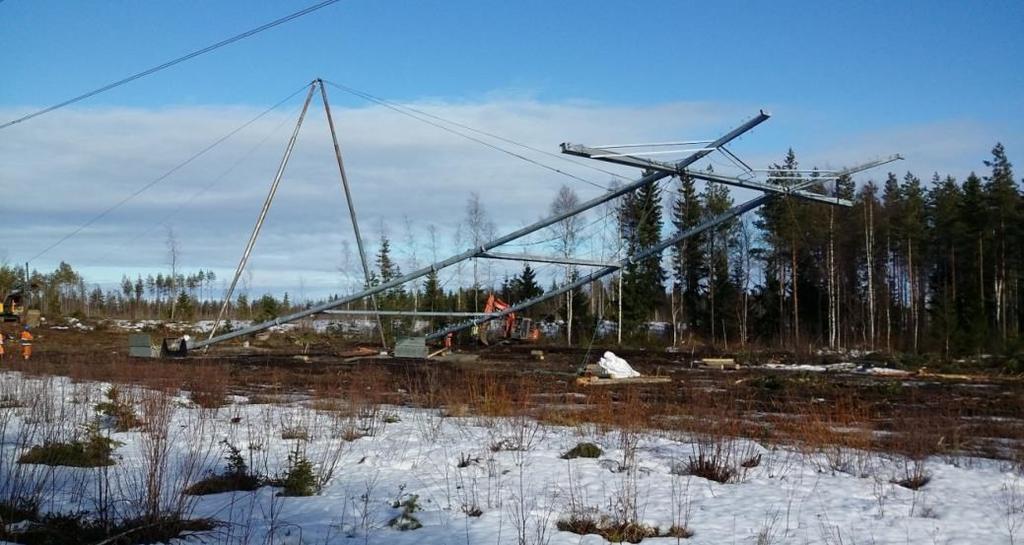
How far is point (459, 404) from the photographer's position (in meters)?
14.3

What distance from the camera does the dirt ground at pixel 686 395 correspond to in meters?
11.5

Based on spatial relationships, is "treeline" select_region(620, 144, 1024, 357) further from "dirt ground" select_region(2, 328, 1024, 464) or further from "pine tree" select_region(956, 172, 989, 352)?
"dirt ground" select_region(2, 328, 1024, 464)

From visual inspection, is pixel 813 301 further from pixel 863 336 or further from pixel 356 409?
pixel 356 409

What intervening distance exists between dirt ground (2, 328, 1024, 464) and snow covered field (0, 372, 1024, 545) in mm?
1410

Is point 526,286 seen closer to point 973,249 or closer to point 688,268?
point 688,268

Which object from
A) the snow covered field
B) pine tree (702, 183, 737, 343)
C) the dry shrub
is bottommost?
the snow covered field

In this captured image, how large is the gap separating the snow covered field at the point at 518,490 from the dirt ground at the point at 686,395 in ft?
4.63

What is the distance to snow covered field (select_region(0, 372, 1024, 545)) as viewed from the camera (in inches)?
250

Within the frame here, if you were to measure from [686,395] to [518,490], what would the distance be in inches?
421

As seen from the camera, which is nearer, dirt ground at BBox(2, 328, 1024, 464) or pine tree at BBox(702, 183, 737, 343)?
dirt ground at BBox(2, 328, 1024, 464)

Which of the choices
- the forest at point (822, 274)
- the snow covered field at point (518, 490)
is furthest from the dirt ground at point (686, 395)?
the forest at point (822, 274)

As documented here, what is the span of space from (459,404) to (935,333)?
30.9 m

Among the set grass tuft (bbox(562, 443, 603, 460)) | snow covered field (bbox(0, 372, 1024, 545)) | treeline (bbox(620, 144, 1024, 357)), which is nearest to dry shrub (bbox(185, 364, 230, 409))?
snow covered field (bbox(0, 372, 1024, 545))

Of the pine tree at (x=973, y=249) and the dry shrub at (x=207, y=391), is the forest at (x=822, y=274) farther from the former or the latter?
the dry shrub at (x=207, y=391)
